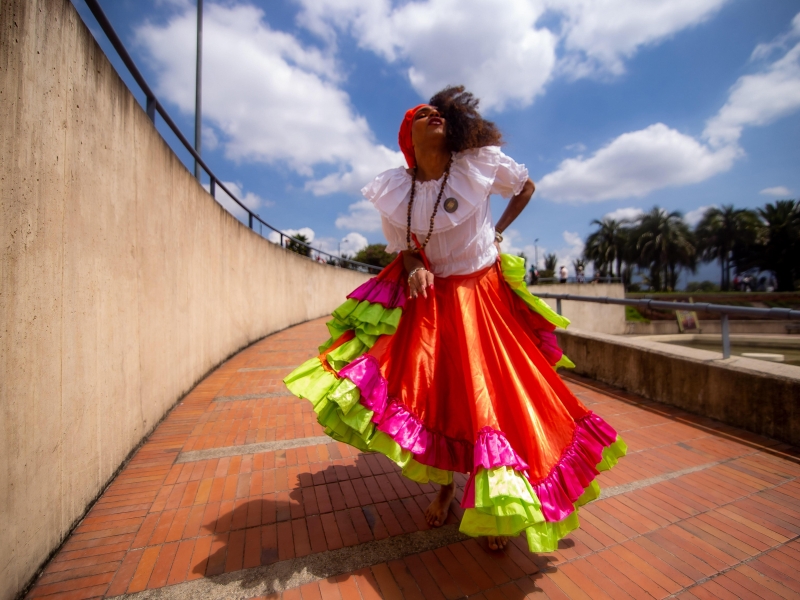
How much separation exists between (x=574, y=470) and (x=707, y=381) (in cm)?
257

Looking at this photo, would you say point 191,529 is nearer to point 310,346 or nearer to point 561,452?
point 561,452

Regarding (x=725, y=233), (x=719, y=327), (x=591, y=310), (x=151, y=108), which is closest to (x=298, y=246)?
(x=151, y=108)

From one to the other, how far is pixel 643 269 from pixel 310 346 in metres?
45.2

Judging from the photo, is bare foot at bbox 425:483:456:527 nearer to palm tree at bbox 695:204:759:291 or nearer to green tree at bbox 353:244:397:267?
palm tree at bbox 695:204:759:291

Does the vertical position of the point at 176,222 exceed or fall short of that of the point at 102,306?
it exceeds it

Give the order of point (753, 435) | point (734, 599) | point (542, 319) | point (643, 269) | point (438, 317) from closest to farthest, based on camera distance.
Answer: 1. point (734, 599)
2. point (438, 317)
3. point (542, 319)
4. point (753, 435)
5. point (643, 269)

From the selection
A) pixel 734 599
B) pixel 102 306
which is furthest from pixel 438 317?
pixel 102 306

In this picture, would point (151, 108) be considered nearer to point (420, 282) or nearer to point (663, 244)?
point (420, 282)

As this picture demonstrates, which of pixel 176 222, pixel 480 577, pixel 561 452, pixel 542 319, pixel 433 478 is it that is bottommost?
pixel 480 577

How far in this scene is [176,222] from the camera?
3.70m

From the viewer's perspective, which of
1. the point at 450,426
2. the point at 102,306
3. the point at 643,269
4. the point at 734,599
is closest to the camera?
the point at 734,599

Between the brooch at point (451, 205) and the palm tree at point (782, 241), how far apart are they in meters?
42.2

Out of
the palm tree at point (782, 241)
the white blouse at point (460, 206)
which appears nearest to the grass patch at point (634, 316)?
the palm tree at point (782, 241)

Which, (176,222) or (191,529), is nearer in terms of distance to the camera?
(191,529)
